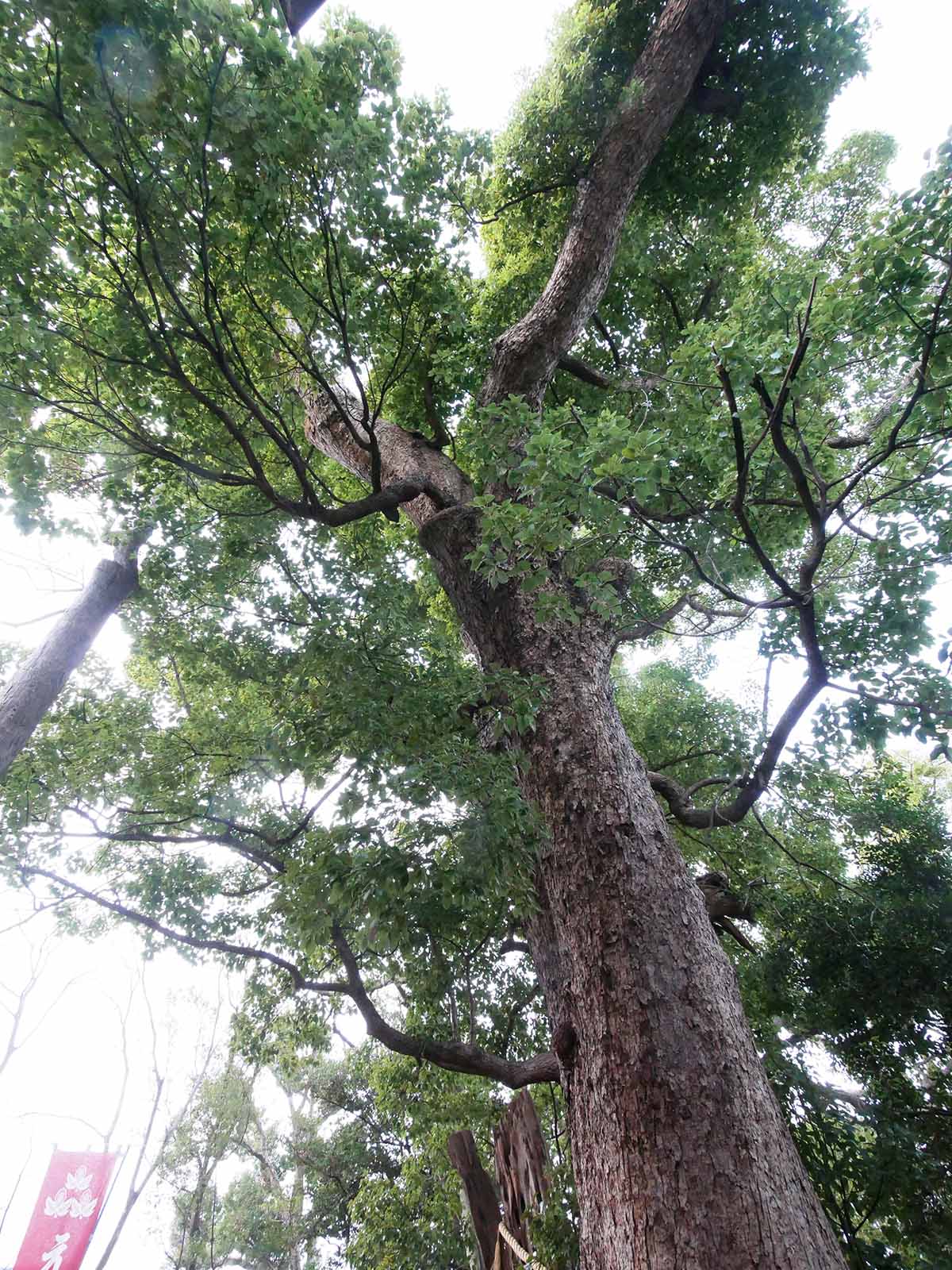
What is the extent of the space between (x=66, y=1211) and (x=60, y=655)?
25.6 ft

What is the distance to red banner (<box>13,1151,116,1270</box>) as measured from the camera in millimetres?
7521

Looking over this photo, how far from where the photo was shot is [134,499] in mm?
4695

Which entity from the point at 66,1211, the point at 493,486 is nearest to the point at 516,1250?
the point at 493,486

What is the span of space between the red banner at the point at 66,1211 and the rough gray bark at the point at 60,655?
24.1 ft

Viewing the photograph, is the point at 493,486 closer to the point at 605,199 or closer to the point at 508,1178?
the point at 605,199

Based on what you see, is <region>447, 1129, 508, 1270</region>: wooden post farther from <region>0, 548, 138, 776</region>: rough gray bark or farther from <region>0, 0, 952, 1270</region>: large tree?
<region>0, 548, 138, 776</region>: rough gray bark

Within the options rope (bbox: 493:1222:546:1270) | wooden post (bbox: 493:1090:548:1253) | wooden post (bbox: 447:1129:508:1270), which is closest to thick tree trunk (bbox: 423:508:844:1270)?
rope (bbox: 493:1222:546:1270)

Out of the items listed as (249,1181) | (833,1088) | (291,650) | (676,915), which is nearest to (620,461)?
(676,915)

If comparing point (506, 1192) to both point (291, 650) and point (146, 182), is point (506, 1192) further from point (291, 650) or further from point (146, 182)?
point (146, 182)

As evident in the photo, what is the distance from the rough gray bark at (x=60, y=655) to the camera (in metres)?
5.06

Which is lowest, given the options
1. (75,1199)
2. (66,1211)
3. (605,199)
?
(66,1211)

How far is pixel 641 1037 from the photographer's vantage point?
2.02m

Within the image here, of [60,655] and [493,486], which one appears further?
[60,655]

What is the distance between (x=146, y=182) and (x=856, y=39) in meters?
6.17
